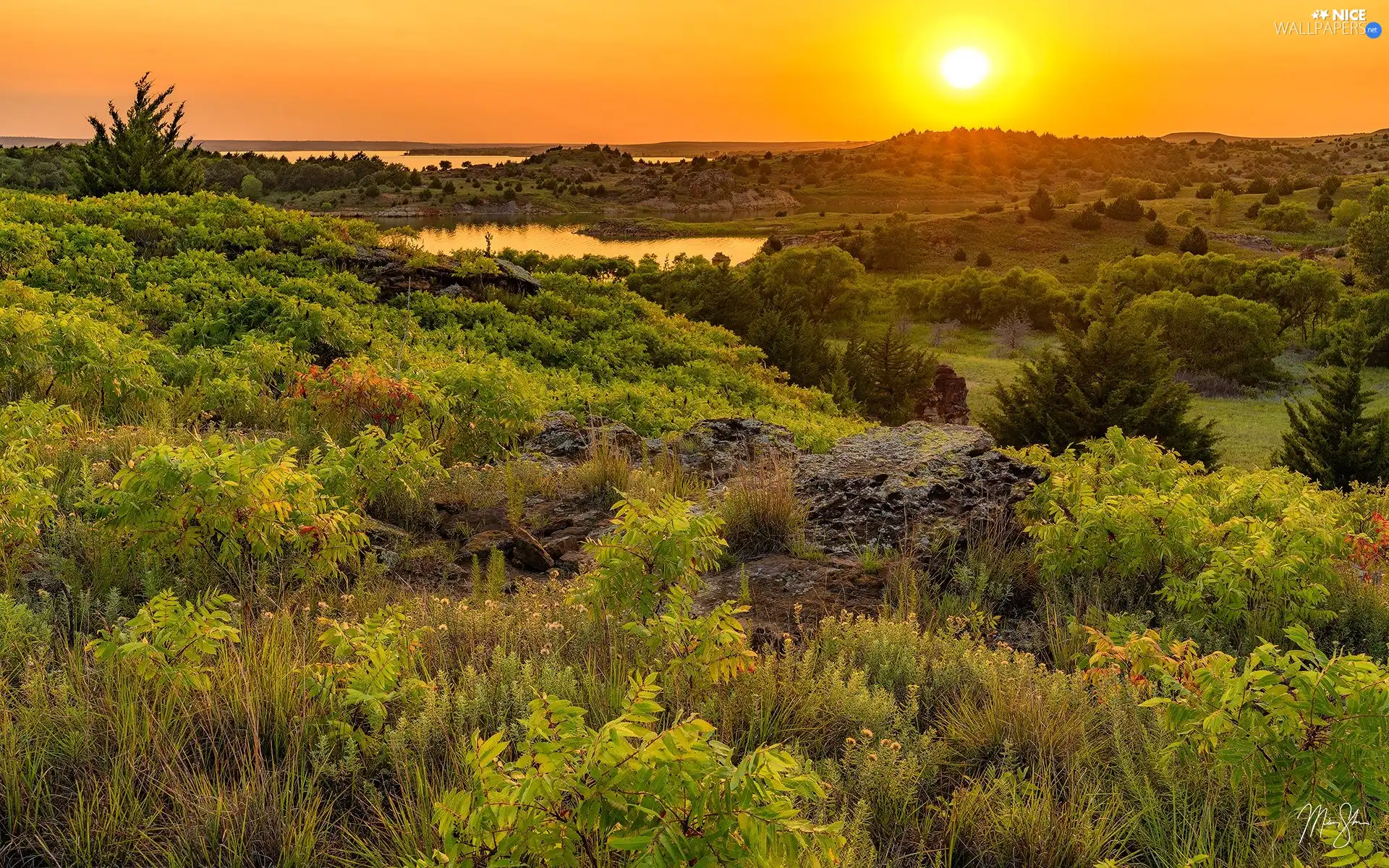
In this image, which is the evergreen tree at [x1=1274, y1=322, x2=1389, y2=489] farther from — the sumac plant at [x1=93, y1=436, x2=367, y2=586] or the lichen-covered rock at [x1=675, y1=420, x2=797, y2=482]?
the sumac plant at [x1=93, y1=436, x2=367, y2=586]

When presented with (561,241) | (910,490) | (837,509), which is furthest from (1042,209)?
(837,509)

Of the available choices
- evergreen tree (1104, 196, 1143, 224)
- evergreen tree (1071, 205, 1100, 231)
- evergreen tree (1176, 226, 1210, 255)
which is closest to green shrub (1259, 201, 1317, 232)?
evergreen tree (1104, 196, 1143, 224)

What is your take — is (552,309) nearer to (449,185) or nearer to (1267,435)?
(1267,435)

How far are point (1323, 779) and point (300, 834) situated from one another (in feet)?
10.2

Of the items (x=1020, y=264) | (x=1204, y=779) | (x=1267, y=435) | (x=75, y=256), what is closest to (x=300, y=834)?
(x=1204, y=779)

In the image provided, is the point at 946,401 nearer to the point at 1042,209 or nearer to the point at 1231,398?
the point at 1231,398

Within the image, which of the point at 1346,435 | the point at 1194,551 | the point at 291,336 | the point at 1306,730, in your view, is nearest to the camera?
the point at 1306,730

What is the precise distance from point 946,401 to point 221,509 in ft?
69.2

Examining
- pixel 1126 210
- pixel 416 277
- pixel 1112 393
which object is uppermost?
pixel 1126 210

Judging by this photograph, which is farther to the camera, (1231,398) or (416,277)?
(1231,398)

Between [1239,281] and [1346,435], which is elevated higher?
[1239,281]

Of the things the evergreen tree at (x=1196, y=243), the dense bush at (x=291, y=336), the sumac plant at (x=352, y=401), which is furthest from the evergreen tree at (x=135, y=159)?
the evergreen tree at (x=1196, y=243)
